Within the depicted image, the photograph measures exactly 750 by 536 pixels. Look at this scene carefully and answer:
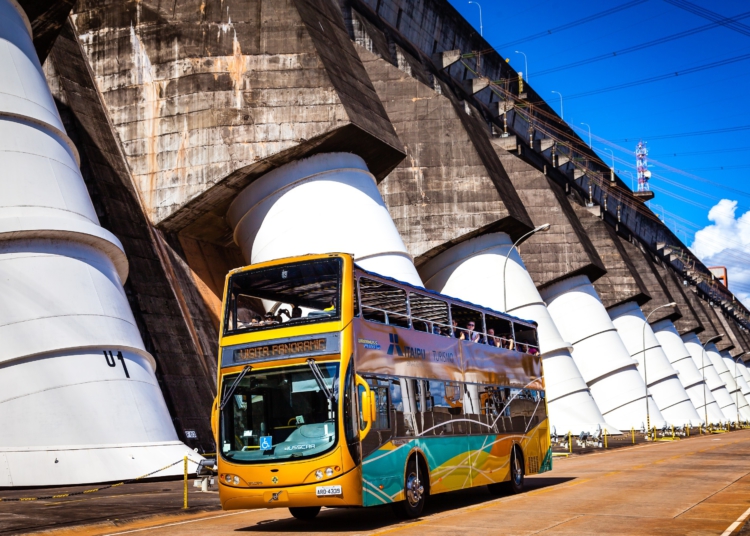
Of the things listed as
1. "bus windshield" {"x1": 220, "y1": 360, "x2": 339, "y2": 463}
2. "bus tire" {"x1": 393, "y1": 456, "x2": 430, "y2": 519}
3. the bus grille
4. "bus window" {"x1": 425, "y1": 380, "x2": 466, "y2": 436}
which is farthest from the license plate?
the bus grille

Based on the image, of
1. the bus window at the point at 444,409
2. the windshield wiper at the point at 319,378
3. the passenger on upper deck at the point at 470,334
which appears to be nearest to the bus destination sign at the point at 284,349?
the windshield wiper at the point at 319,378

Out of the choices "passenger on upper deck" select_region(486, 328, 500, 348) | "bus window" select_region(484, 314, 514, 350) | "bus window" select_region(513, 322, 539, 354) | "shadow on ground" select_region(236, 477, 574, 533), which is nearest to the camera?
"shadow on ground" select_region(236, 477, 574, 533)

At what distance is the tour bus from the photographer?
12.4 m

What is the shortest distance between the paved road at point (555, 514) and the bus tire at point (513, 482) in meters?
0.31

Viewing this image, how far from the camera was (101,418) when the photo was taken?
20172 millimetres

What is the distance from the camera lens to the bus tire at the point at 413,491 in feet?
45.9

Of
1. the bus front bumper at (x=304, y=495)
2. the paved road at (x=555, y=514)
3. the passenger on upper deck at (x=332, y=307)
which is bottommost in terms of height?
the paved road at (x=555, y=514)

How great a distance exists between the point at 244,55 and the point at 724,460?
2105cm

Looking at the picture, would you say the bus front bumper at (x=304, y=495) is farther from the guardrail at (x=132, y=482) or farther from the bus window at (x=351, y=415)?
the guardrail at (x=132, y=482)

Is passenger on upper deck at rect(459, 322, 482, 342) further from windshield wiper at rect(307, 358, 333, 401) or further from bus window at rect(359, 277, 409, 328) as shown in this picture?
windshield wiper at rect(307, 358, 333, 401)

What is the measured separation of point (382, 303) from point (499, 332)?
5.53 m

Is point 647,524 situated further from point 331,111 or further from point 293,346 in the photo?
point 331,111

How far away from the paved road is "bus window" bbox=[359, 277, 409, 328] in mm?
3143

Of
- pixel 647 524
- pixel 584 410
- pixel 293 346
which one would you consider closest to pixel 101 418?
pixel 293 346
